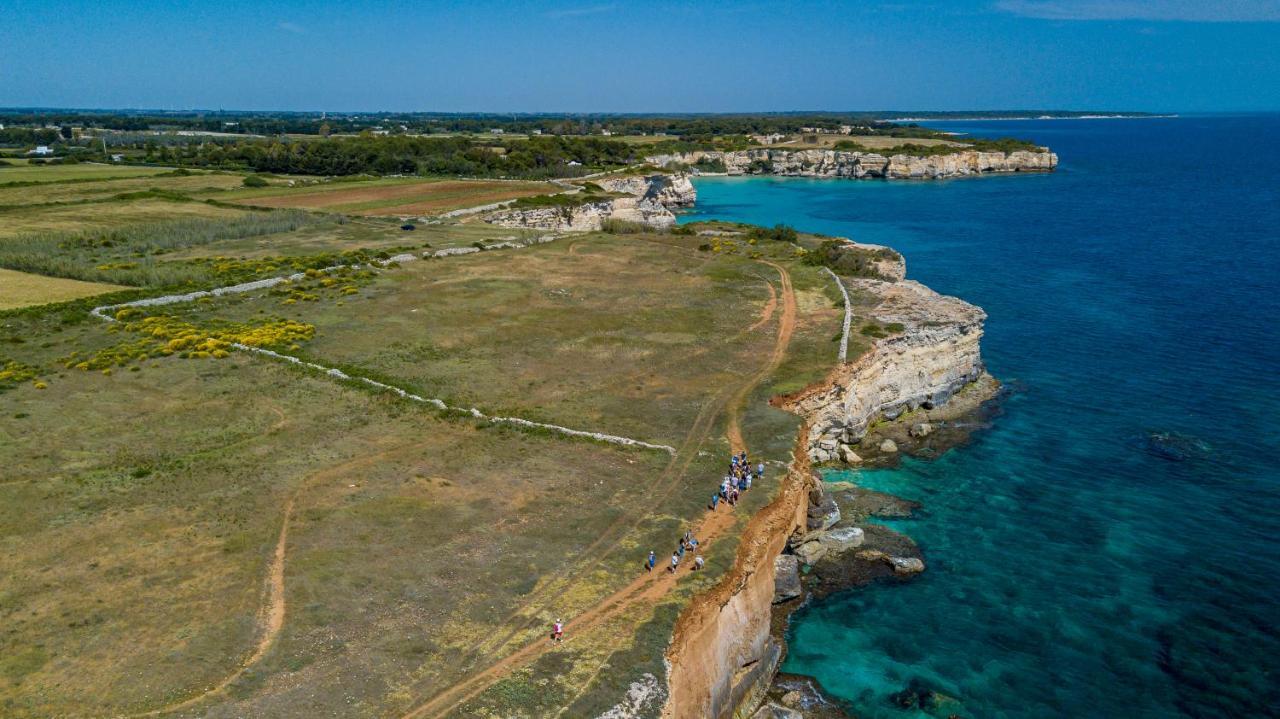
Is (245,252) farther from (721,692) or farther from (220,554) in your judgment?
(721,692)

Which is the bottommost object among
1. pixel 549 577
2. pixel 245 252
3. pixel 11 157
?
pixel 549 577

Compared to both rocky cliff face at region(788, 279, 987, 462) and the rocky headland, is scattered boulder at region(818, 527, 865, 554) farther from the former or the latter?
rocky cliff face at region(788, 279, 987, 462)

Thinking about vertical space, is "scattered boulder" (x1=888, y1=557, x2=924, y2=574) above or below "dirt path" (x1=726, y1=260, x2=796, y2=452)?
below

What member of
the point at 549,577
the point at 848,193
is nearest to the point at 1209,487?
the point at 549,577

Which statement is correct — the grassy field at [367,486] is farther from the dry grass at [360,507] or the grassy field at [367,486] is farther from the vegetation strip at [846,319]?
the vegetation strip at [846,319]

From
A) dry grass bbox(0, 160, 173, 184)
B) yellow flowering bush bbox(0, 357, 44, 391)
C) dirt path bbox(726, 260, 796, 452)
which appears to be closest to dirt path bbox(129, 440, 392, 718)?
dirt path bbox(726, 260, 796, 452)
